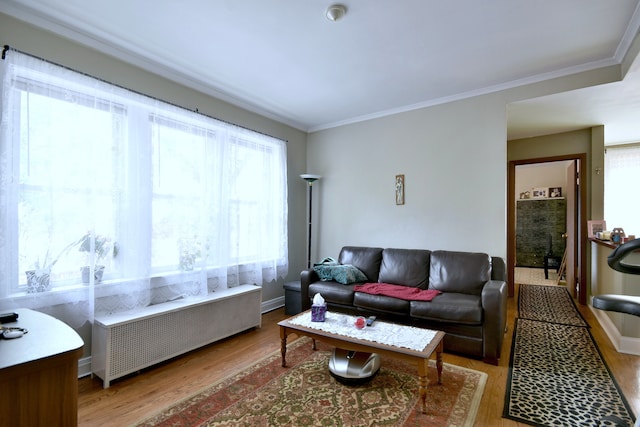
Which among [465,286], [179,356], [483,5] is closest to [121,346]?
[179,356]

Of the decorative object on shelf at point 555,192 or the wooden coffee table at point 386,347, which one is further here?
the decorative object on shelf at point 555,192

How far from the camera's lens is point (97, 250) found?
2.43 meters

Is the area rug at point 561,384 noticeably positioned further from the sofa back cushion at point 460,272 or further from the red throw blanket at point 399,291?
the red throw blanket at point 399,291

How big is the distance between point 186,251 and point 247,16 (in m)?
2.18

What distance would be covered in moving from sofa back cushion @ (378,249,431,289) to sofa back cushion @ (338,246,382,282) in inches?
3.5

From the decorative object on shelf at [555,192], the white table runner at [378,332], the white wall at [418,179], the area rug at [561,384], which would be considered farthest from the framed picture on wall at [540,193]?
the white table runner at [378,332]

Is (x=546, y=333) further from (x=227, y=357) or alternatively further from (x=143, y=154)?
(x=143, y=154)

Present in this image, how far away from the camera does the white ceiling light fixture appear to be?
6.81 feet

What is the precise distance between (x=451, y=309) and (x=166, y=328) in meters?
2.54

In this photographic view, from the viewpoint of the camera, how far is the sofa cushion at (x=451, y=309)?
2.68 meters

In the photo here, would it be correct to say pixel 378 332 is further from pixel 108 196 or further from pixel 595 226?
pixel 595 226

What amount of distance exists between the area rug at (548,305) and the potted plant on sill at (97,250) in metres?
4.63

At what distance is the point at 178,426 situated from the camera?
182 centimetres

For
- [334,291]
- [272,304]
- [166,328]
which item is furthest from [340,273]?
[166,328]
